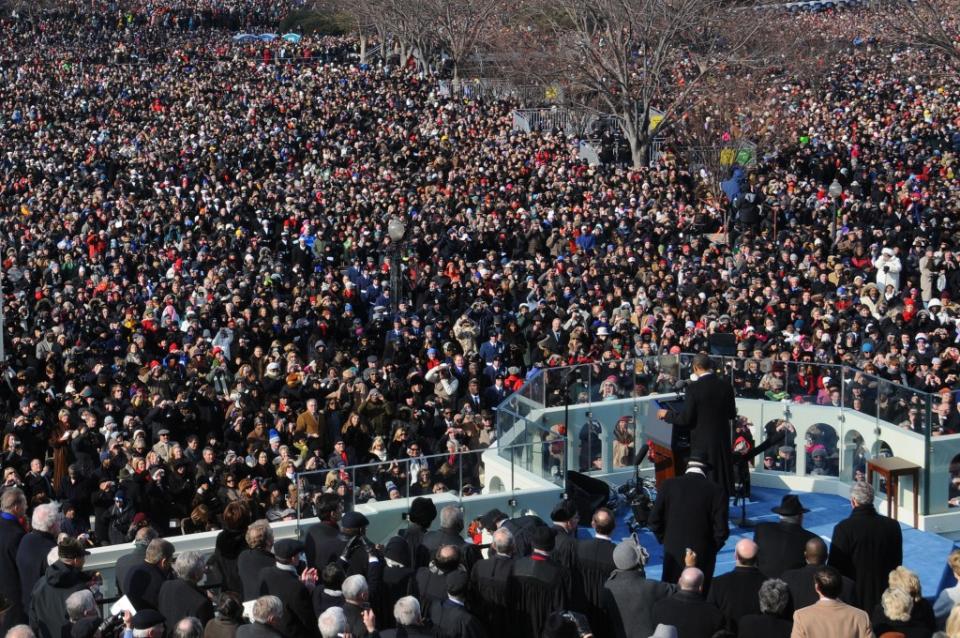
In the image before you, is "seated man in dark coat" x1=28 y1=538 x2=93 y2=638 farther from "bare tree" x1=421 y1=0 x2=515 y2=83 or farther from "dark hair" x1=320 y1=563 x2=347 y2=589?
"bare tree" x1=421 y1=0 x2=515 y2=83

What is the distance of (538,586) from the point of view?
907 cm

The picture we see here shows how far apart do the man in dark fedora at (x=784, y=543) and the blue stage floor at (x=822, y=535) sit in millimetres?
3021

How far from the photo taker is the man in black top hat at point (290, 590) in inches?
342

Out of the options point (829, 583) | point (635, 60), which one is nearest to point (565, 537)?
point (829, 583)

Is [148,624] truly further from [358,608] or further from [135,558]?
[135,558]

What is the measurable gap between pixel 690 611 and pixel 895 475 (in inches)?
250

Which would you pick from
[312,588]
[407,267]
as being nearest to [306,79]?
[407,267]

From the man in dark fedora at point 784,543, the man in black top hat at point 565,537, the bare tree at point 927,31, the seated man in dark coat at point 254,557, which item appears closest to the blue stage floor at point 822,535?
the man in dark fedora at point 784,543

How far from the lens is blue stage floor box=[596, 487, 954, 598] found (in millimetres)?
13211

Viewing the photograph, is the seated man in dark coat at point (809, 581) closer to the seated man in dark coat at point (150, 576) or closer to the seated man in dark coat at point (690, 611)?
the seated man in dark coat at point (690, 611)

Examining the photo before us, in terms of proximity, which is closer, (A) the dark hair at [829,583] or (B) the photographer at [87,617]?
(B) the photographer at [87,617]

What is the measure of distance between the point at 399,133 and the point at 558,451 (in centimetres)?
2730

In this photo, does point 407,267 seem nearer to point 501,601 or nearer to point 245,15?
point 501,601

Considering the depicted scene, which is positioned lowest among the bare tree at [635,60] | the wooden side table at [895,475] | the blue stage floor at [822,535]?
the blue stage floor at [822,535]
